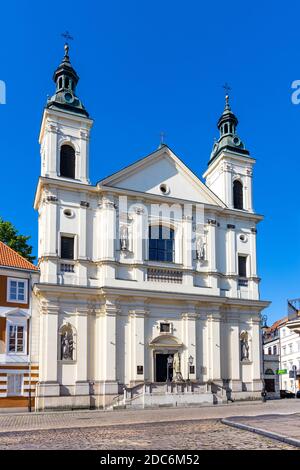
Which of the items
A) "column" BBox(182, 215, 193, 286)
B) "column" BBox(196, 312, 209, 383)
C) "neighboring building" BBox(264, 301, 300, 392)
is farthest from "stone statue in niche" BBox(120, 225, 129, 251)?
"neighboring building" BBox(264, 301, 300, 392)

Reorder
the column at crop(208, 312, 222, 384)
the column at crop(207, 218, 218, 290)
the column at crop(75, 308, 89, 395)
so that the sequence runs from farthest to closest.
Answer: the column at crop(207, 218, 218, 290)
the column at crop(208, 312, 222, 384)
the column at crop(75, 308, 89, 395)

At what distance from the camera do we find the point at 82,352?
3141 cm

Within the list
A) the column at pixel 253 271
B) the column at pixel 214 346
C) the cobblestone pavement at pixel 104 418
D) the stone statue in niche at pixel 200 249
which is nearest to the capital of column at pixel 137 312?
the column at pixel 214 346

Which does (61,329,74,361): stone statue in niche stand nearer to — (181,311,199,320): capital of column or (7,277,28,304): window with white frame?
(7,277,28,304): window with white frame

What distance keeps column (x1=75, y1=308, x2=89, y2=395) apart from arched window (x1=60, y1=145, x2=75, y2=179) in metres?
8.79

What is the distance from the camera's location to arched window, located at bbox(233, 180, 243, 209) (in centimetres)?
3975

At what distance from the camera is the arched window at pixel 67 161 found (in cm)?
3409

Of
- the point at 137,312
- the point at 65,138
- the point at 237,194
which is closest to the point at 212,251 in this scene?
the point at 237,194

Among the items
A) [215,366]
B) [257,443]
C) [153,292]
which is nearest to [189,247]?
[153,292]

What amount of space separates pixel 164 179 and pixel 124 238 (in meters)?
5.52

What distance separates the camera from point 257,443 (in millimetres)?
12719

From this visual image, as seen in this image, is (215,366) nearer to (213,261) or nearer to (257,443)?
(213,261)

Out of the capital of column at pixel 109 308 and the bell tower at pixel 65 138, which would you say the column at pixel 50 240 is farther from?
the capital of column at pixel 109 308
